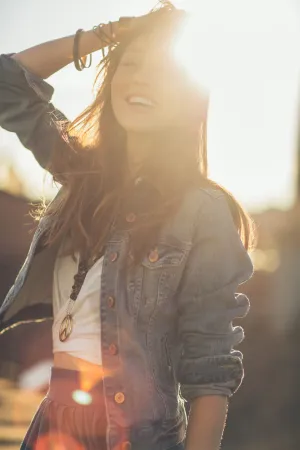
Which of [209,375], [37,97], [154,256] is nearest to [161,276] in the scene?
[154,256]

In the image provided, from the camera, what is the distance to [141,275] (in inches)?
93.1

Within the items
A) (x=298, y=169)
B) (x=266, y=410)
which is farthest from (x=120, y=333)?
(x=298, y=169)

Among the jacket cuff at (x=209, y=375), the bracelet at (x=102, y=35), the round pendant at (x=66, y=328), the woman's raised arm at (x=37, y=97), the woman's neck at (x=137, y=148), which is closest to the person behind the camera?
the jacket cuff at (x=209, y=375)

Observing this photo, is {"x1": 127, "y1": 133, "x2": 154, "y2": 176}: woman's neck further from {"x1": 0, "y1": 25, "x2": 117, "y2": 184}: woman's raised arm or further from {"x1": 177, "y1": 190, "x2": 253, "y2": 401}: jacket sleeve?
{"x1": 177, "y1": 190, "x2": 253, "y2": 401}: jacket sleeve

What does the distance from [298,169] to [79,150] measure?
35089 millimetres

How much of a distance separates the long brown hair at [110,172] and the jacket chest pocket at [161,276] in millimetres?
43

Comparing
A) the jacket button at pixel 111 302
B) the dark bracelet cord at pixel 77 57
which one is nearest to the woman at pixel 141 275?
the jacket button at pixel 111 302

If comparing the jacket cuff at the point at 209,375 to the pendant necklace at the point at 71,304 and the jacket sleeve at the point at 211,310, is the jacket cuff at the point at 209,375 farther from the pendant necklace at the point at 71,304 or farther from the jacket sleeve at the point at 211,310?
the pendant necklace at the point at 71,304

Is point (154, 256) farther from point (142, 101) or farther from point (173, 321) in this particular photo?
point (142, 101)

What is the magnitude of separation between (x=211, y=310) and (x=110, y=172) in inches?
24.8

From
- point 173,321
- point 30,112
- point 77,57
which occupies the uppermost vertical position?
point 77,57

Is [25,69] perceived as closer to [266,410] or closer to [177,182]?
[177,182]

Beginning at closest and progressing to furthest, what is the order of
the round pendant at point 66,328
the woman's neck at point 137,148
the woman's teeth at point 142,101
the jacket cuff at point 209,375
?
the jacket cuff at point 209,375 → the round pendant at point 66,328 → the woman's teeth at point 142,101 → the woman's neck at point 137,148

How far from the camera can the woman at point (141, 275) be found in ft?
7.48
